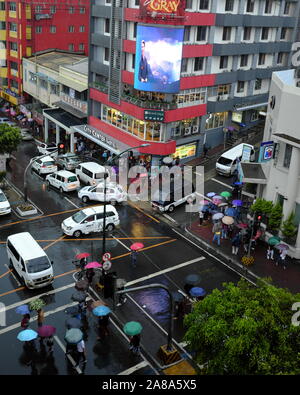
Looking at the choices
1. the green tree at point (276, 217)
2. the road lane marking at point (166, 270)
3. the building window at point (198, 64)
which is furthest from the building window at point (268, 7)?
the road lane marking at point (166, 270)

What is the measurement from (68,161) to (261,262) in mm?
24640

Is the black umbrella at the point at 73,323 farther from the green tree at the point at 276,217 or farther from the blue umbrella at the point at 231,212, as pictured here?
the green tree at the point at 276,217

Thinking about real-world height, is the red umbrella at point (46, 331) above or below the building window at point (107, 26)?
below

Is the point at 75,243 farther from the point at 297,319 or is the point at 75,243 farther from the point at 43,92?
the point at 43,92

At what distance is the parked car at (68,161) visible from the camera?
5022 centimetres

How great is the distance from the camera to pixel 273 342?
1769 centimetres

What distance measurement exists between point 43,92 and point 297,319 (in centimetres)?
5477

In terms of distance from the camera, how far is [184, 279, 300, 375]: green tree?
16984mm

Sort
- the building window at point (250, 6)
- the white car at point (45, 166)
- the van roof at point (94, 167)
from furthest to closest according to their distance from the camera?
1. the building window at point (250, 6)
2. the white car at point (45, 166)
3. the van roof at point (94, 167)

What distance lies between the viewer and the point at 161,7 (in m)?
42.4

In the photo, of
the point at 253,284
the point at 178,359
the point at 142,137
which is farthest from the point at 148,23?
the point at 178,359

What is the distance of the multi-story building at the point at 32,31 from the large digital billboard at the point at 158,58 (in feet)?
96.9

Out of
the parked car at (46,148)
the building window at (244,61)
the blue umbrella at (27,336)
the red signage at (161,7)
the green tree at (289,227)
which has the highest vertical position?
the red signage at (161,7)

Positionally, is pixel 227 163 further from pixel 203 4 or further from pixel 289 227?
pixel 289 227
